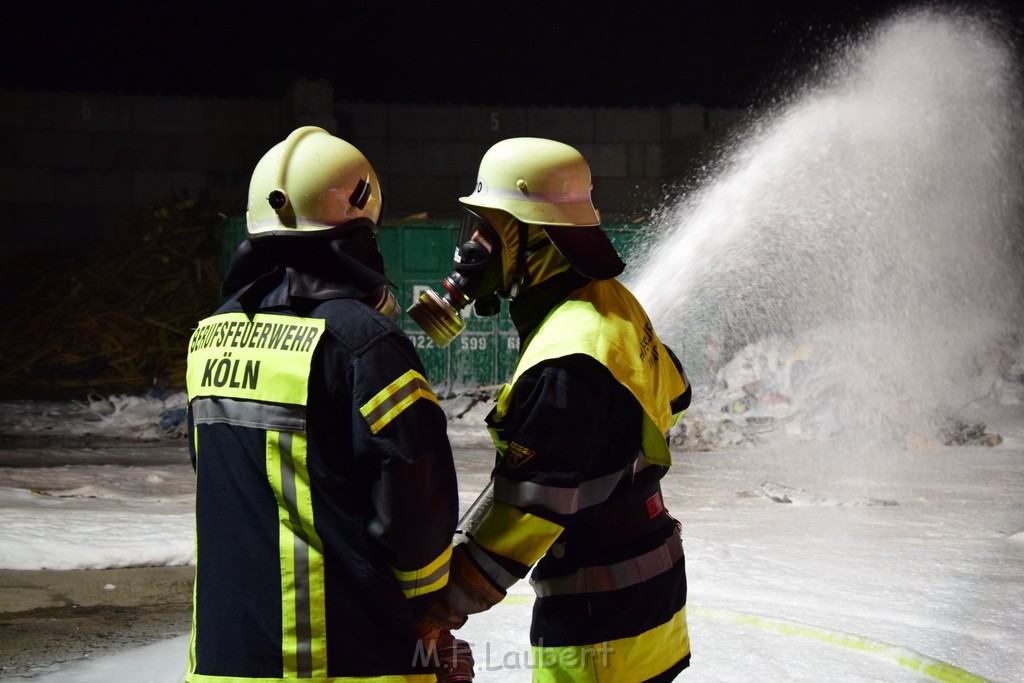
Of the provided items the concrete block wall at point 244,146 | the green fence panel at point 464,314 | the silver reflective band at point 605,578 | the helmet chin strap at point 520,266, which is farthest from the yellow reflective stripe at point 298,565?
the concrete block wall at point 244,146

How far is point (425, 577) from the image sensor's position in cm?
182

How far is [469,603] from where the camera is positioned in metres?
1.93

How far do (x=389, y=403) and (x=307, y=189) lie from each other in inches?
18.4

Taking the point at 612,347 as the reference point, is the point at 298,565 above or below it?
below

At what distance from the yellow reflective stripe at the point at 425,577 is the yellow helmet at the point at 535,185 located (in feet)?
2.32

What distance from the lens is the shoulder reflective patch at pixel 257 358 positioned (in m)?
1.77

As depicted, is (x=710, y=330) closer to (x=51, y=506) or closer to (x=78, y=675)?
(x=51, y=506)

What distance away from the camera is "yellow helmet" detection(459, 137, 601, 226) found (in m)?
2.12

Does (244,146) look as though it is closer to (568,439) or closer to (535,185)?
(535,185)

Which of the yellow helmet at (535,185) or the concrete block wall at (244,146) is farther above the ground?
the concrete block wall at (244,146)

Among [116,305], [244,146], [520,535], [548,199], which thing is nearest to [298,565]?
[520,535]

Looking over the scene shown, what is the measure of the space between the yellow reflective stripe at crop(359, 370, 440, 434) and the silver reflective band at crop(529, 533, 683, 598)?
0.54 metres

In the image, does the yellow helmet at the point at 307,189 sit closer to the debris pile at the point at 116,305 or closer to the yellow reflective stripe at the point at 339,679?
the yellow reflective stripe at the point at 339,679

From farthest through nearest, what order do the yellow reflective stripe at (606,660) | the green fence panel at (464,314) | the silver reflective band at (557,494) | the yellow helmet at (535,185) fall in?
the green fence panel at (464,314) → the yellow helmet at (535,185) → the yellow reflective stripe at (606,660) → the silver reflective band at (557,494)
